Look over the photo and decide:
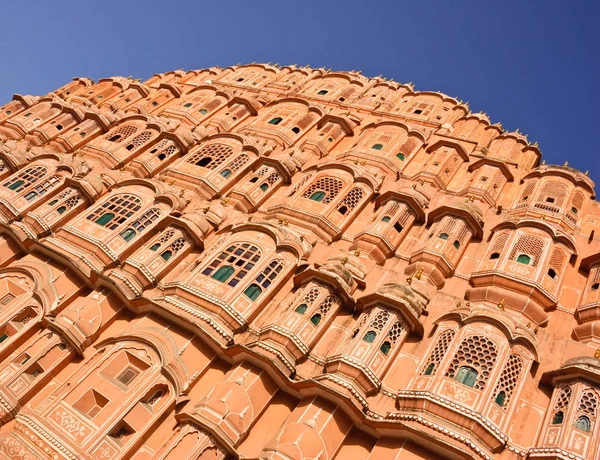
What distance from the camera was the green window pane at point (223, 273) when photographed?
777 inches

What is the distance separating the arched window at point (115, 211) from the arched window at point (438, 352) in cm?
1378

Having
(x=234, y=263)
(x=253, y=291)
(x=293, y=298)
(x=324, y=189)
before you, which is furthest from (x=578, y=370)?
(x=324, y=189)

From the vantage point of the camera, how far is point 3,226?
22.6 m

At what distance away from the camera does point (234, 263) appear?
2033 centimetres

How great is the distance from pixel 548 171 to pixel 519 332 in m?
13.0

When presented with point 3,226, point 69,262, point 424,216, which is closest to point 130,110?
point 3,226

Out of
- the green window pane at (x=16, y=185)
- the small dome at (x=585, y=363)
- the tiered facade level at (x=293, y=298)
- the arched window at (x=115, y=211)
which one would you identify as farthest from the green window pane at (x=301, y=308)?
the green window pane at (x=16, y=185)

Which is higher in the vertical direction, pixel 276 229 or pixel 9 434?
pixel 276 229

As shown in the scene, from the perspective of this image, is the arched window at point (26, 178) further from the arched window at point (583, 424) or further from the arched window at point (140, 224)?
the arched window at point (583, 424)

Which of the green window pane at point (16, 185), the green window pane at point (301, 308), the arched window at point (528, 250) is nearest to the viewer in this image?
the green window pane at point (301, 308)

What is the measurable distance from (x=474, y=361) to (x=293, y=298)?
22.0 ft

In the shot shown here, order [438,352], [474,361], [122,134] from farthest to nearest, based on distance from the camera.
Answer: [122,134], [438,352], [474,361]

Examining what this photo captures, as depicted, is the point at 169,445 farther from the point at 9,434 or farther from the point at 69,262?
the point at 69,262

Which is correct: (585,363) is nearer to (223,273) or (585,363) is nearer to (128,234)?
(223,273)
